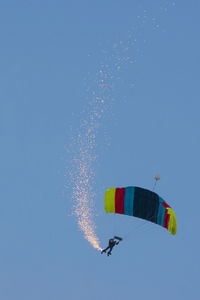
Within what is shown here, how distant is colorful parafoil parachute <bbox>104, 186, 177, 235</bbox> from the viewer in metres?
35.2

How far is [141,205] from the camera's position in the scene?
36.2 meters

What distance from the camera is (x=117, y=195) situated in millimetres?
37000

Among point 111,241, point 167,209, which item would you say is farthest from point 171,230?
point 111,241

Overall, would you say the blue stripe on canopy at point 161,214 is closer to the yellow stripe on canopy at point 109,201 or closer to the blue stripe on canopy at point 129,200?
the blue stripe on canopy at point 129,200

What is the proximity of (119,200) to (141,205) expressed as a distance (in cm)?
174

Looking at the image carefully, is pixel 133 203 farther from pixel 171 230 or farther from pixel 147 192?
pixel 171 230

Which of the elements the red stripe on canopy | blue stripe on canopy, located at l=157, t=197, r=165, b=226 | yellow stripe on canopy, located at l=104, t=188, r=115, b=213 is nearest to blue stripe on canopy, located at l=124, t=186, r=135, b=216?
the red stripe on canopy

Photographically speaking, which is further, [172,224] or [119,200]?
[119,200]

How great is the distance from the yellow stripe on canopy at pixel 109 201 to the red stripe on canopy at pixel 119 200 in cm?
22

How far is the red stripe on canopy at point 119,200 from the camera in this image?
1455 inches

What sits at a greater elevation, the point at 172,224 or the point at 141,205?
the point at 141,205

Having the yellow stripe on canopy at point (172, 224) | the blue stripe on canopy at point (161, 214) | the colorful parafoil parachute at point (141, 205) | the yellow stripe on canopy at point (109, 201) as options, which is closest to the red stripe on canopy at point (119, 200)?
the colorful parafoil parachute at point (141, 205)

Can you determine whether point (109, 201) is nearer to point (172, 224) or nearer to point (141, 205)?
point (141, 205)

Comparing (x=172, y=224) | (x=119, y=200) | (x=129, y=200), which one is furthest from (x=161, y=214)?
(x=119, y=200)
